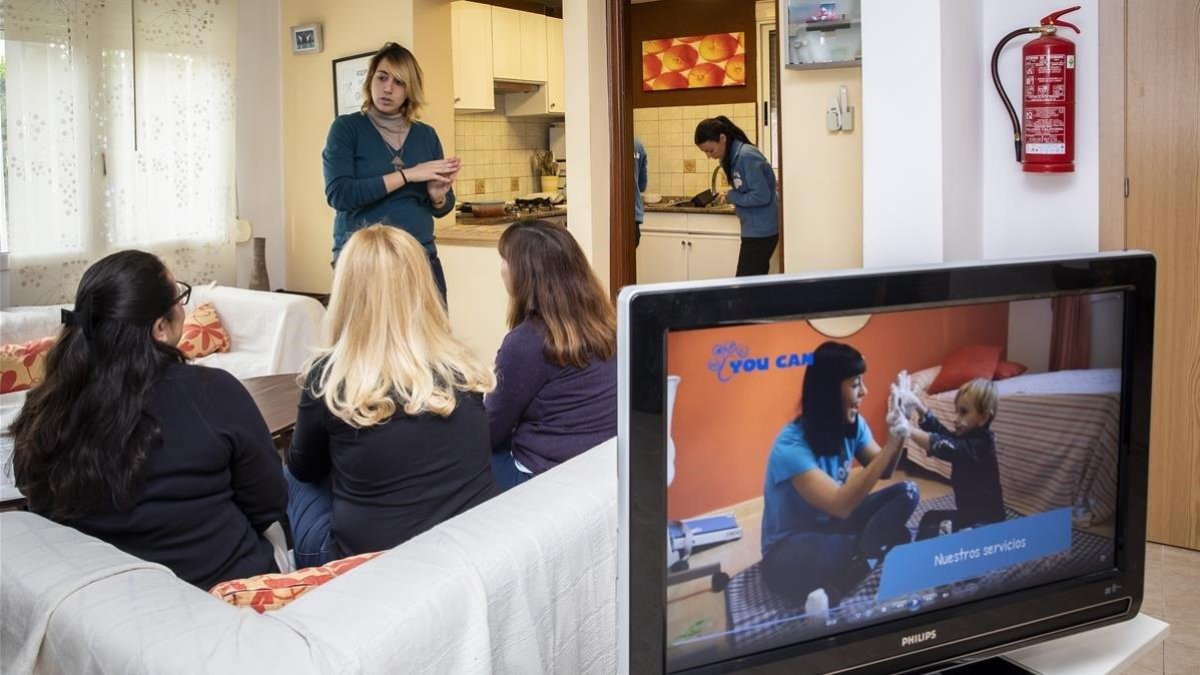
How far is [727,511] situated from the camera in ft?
3.58

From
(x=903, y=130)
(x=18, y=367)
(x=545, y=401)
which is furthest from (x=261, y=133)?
(x=903, y=130)

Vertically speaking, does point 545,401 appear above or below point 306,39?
below

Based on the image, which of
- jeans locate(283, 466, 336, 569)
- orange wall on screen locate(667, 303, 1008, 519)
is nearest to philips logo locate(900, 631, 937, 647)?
orange wall on screen locate(667, 303, 1008, 519)

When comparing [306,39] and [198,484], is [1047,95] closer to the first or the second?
[198,484]

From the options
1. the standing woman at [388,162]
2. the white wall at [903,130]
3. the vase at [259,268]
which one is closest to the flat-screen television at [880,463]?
the white wall at [903,130]

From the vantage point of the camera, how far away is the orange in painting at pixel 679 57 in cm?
801

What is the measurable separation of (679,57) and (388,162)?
452 centimetres

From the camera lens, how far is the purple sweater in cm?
254

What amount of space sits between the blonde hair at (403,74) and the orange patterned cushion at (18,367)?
5.52ft

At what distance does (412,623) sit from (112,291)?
955 mm

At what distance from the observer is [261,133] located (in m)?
6.06

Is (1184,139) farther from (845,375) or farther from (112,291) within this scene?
(112,291)

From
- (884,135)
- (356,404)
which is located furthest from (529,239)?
(884,135)

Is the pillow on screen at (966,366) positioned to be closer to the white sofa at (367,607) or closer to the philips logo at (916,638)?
the philips logo at (916,638)
